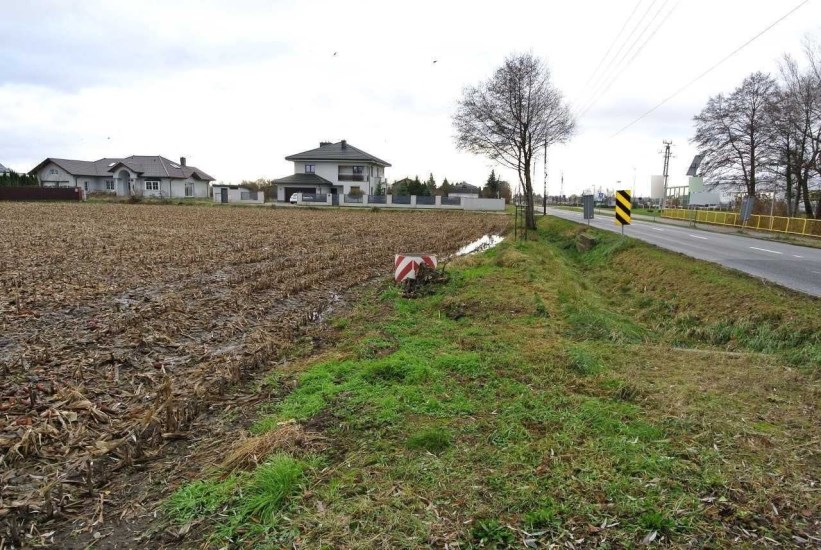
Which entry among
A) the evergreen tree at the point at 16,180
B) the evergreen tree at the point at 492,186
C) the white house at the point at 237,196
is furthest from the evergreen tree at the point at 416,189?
the evergreen tree at the point at 16,180

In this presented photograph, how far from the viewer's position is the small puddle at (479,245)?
2205 cm

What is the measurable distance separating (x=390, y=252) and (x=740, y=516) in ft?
54.9

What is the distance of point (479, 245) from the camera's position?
25359mm

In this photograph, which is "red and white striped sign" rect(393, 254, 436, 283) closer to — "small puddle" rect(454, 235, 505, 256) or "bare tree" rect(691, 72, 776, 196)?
"small puddle" rect(454, 235, 505, 256)

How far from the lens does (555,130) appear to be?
3419cm

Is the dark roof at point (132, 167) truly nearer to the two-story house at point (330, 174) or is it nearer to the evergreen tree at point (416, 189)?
the two-story house at point (330, 174)

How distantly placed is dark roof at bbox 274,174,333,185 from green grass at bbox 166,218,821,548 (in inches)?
2676

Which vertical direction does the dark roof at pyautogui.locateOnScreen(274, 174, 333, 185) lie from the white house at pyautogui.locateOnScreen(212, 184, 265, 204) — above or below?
above

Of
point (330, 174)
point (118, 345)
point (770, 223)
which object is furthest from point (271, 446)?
point (330, 174)

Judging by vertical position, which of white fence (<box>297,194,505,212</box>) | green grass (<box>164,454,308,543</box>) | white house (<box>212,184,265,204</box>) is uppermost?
white house (<box>212,184,265,204</box>)

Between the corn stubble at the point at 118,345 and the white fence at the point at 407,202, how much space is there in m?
48.7

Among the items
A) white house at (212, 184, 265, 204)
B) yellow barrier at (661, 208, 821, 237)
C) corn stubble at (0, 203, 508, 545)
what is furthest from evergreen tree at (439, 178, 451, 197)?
corn stubble at (0, 203, 508, 545)

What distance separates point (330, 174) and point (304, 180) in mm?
4284

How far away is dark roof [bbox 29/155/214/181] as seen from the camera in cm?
7638
